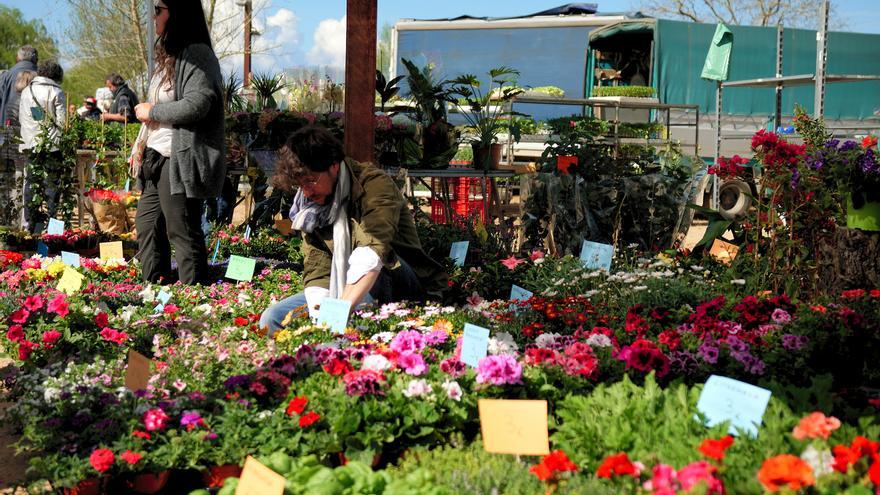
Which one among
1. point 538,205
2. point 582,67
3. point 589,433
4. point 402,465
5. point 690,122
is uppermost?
point 582,67

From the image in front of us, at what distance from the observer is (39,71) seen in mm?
8938

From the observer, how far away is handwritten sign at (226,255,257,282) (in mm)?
5535

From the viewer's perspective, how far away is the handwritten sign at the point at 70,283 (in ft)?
16.3

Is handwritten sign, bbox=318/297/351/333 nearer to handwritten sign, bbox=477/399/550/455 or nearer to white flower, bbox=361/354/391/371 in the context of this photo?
white flower, bbox=361/354/391/371

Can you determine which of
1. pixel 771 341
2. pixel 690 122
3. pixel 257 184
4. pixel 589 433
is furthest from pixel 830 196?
pixel 690 122

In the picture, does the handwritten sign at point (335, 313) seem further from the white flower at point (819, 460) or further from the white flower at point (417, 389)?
the white flower at point (819, 460)

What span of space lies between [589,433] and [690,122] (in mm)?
12105

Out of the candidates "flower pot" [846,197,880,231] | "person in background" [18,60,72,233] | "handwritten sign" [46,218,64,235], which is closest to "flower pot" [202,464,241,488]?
"flower pot" [846,197,880,231]

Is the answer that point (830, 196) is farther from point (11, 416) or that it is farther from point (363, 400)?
point (11, 416)

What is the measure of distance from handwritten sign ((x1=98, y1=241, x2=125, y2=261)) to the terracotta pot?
3.99 metres

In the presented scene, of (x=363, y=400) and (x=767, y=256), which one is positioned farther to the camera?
(x=767, y=256)

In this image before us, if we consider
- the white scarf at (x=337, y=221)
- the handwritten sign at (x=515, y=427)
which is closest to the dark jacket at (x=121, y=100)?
the white scarf at (x=337, y=221)

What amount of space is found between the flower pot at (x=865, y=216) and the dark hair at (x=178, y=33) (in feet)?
12.4

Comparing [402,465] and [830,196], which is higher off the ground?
[830,196]
